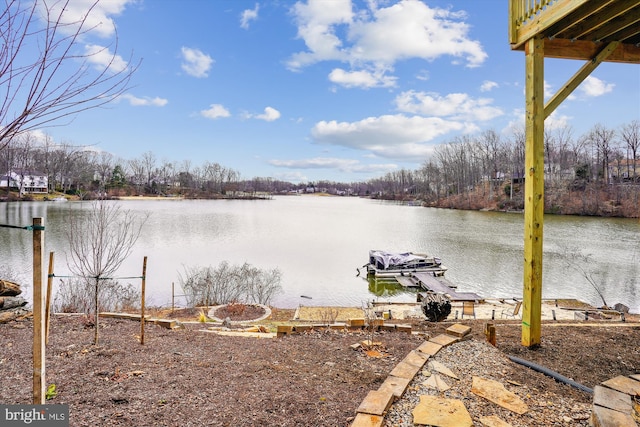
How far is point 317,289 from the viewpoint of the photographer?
13.1m

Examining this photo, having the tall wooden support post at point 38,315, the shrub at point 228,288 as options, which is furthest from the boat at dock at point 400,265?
the tall wooden support post at point 38,315

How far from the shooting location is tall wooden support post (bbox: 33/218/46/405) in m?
1.80

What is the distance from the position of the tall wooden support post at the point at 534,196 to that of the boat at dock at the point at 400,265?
12.7m

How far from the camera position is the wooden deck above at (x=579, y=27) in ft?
10.9

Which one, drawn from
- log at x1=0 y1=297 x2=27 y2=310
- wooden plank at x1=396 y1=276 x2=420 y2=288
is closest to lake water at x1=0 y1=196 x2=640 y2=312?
wooden plank at x1=396 y1=276 x2=420 y2=288

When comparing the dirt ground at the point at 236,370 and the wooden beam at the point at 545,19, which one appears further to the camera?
the wooden beam at the point at 545,19

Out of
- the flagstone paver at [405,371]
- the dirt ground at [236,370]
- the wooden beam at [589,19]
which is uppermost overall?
the wooden beam at [589,19]

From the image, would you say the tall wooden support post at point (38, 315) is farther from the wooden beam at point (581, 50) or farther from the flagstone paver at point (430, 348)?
the wooden beam at point (581, 50)

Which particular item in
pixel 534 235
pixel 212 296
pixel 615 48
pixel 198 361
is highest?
pixel 615 48

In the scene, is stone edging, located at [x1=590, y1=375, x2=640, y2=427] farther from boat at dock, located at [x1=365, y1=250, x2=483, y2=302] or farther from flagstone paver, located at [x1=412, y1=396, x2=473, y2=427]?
boat at dock, located at [x1=365, y1=250, x2=483, y2=302]

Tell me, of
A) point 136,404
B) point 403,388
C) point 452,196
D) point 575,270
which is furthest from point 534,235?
point 452,196

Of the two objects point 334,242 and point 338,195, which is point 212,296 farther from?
point 338,195

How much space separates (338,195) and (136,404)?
136510 millimetres

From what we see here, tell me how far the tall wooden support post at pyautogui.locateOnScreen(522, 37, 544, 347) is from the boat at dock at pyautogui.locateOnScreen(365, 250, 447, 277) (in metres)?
12.7
